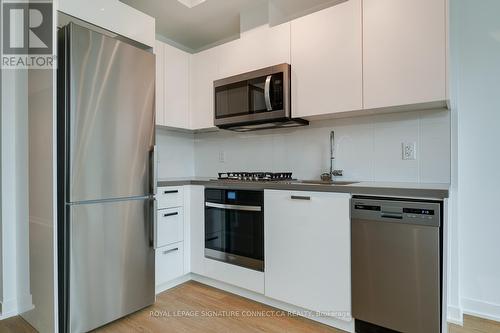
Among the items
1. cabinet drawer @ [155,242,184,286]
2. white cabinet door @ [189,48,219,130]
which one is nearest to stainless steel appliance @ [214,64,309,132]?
white cabinet door @ [189,48,219,130]

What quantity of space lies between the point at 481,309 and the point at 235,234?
1742 millimetres

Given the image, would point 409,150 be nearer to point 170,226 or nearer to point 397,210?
point 397,210

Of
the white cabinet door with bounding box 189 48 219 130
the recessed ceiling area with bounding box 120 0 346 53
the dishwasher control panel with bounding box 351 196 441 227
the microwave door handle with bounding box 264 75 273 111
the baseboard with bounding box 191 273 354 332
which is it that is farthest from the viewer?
the white cabinet door with bounding box 189 48 219 130

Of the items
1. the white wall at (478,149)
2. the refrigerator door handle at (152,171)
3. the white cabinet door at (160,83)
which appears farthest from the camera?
the white cabinet door at (160,83)

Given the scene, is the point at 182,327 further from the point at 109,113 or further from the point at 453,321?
the point at 453,321

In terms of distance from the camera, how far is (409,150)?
1958mm

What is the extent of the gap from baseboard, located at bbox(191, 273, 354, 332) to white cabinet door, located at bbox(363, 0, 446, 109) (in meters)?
1.40

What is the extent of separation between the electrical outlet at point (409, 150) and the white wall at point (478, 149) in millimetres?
310

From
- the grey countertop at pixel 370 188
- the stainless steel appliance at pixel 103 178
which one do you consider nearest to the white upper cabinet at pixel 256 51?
the stainless steel appliance at pixel 103 178

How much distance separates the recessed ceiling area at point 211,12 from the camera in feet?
7.80

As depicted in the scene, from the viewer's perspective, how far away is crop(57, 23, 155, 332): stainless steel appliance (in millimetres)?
1633

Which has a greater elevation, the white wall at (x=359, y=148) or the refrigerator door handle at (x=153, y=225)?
the white wall at (x=359, y=148)

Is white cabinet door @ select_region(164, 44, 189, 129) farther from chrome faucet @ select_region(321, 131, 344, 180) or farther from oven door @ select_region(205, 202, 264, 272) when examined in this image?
chrome faucet @ select_region(321, 131, 344, 180)

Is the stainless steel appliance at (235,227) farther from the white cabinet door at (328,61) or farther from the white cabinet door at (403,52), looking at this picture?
the white cabinet door at (403,52)
